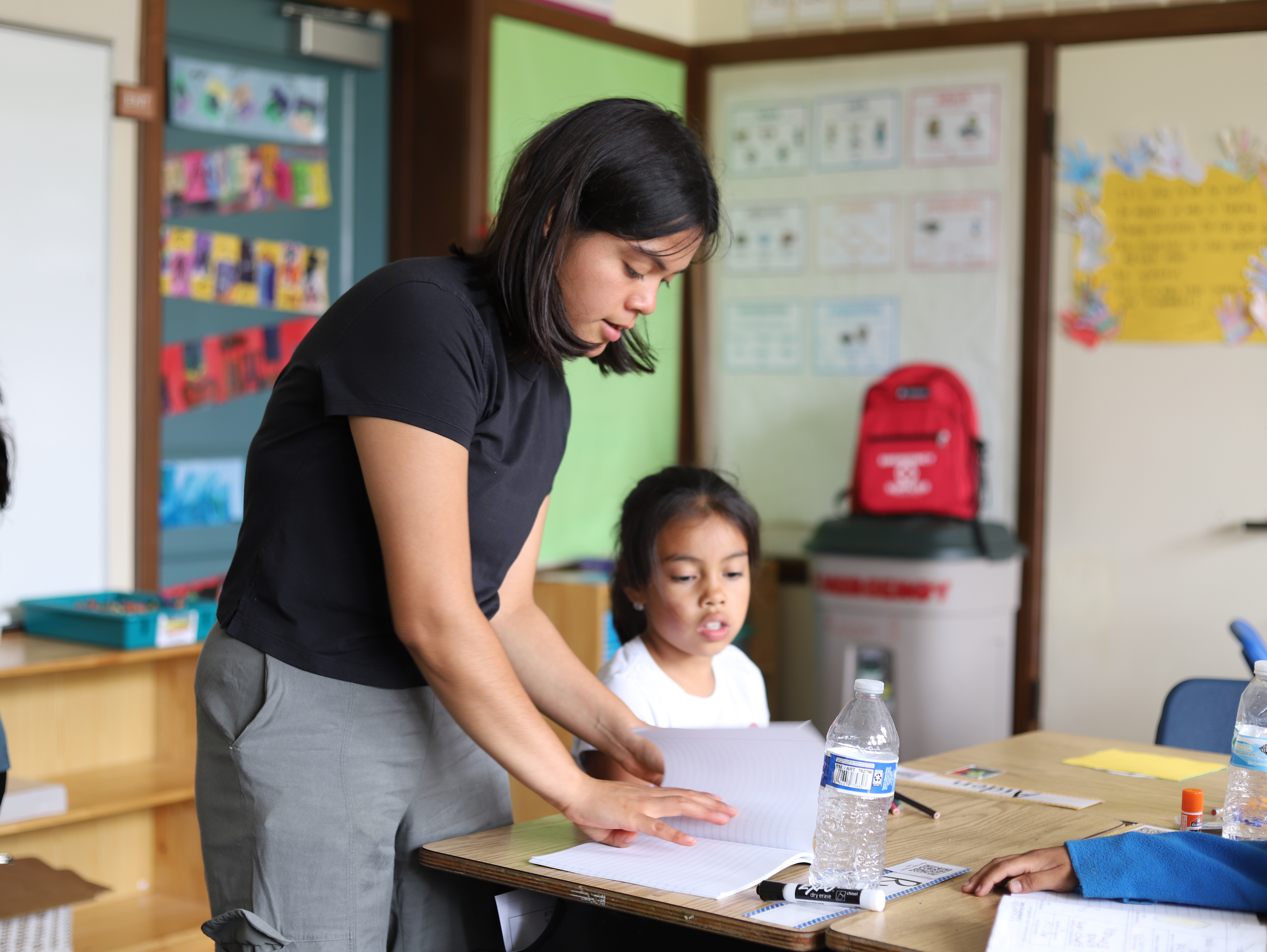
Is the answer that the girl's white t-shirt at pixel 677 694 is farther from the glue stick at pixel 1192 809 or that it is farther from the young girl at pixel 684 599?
the glue stick at pixel 1192 809

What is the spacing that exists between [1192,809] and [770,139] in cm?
289

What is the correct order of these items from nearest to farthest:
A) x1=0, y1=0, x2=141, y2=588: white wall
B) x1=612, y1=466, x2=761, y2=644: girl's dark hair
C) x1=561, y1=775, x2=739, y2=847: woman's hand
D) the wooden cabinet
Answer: x1=561, y1=775, x2=739, y2=847: woman's hand, x1=612, y1=466, x2=761, y2=644: girl's dark hair, the wooden cabinet, x1=0, y1=0, x2=141, y2=588: white wall

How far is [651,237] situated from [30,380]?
1.97 metres

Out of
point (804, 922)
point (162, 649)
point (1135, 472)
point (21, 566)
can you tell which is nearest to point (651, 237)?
point (804, 922)

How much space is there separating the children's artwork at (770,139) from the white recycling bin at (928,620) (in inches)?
46.2

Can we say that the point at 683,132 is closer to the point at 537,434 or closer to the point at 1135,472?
the point at 537,434

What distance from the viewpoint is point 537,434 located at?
156 cm

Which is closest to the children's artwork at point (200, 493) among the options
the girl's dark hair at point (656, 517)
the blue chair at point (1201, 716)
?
the girl's dark hair at point (656, 517)

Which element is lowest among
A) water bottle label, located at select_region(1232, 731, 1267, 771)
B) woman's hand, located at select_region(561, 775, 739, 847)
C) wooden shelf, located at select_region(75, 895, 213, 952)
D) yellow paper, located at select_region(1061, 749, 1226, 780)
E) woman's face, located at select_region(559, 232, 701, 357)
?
wooden shelf, located at select_region(75, 895, 213, 952)

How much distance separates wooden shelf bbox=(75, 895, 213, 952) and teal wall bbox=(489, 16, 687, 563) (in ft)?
4.44

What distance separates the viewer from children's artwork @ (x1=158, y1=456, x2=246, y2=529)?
10.7 feet

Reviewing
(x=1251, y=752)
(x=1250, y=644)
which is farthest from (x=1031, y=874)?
(x=1250, y=644)

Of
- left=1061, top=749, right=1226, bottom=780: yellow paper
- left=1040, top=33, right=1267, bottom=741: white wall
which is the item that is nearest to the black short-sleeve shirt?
left=1061, top=749, right=1226, bottom=780: yellow paper

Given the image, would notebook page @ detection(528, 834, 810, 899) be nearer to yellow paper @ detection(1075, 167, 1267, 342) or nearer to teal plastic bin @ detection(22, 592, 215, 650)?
teal plastic bin @ detection(22, 592, 215, 650)
